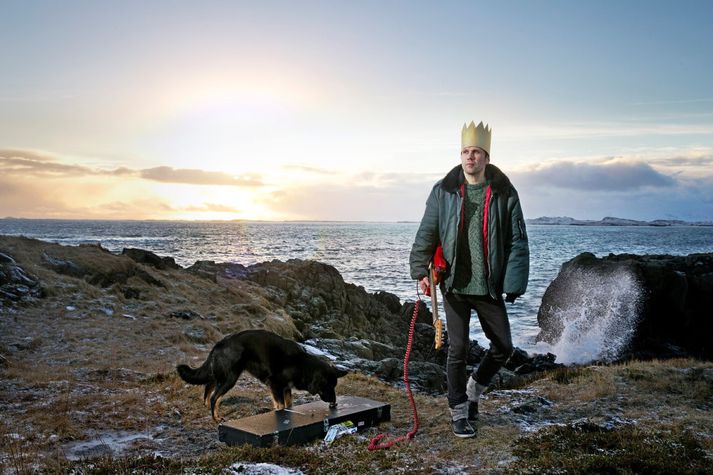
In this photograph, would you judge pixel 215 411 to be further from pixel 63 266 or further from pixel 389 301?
pixel 389 301

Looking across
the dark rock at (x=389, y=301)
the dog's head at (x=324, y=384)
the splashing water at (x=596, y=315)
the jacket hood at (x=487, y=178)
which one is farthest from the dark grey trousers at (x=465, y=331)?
the dark rock at (x=389, y=301)

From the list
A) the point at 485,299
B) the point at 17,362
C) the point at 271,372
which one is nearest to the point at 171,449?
the point at 271,372

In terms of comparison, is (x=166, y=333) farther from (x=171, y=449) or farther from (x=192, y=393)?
(x=171, y=449)

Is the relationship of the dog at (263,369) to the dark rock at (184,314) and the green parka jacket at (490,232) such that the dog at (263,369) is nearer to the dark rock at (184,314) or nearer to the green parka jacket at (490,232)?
the green parka jacket at (490,232)

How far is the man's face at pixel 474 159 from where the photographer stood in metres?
5.86

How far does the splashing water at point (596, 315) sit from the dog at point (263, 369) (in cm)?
1722

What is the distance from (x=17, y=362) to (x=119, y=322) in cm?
389

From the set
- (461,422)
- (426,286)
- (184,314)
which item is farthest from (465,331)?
(184,314)

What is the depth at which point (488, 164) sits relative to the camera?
239 inches

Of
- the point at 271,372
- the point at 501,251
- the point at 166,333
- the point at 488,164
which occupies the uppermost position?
the point at 488,164

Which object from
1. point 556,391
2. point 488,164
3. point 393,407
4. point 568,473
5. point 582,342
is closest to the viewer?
point 568,473

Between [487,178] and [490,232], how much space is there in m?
0.64

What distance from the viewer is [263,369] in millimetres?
6520

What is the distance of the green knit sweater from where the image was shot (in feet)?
19.0
